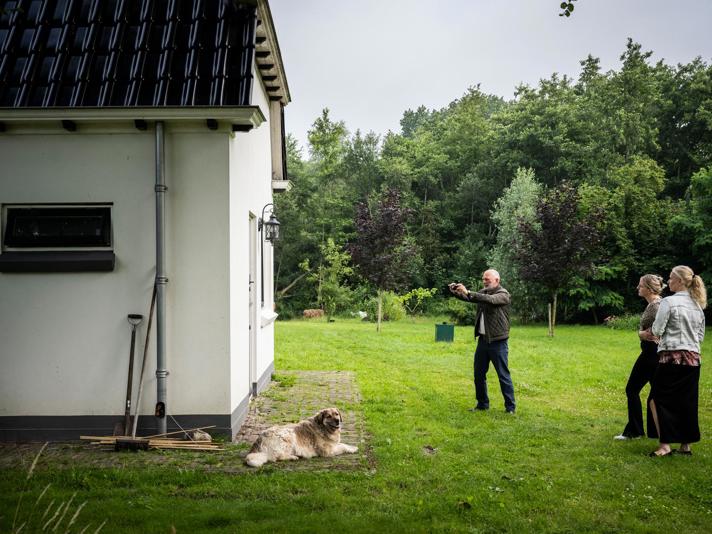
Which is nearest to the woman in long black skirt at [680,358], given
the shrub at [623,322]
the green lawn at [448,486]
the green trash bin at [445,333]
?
the green lawn at [448,486]

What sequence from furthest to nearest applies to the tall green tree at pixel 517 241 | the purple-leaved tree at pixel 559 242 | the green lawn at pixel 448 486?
1. the tall green tree at pixel 517 241
2. the purple-leaved tree at pixel 559 242
3. the green lawn at pixel 448 486

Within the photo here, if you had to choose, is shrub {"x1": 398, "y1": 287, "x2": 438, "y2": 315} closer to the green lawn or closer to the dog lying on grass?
the green lawn

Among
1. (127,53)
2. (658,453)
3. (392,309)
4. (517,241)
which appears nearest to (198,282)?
(127,53)

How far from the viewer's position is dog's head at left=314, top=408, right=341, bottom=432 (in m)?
6.11

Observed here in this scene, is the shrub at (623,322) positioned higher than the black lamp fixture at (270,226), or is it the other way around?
the black lamp fixture at (270,226)

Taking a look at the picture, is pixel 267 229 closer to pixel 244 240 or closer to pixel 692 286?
pixel 244 240

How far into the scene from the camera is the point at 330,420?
6.11 metres

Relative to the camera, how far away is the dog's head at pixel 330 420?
240 inches

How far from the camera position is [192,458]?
604cm

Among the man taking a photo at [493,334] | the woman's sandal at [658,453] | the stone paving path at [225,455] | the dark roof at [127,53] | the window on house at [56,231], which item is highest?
the dark roof at [127,53]

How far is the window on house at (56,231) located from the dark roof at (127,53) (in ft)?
3.81

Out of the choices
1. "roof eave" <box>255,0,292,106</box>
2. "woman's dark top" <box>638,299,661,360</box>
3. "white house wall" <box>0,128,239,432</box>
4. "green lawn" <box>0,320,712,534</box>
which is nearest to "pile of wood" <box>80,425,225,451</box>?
"white house wall" <box>0,128,239,432</box>

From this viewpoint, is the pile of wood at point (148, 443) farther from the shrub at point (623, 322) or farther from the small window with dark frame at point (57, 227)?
the shrub at point (623, 322)

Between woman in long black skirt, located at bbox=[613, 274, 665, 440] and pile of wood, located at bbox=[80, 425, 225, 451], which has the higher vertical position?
woman in long black skirt, located at bbox=[613, 274, 665, 440]
